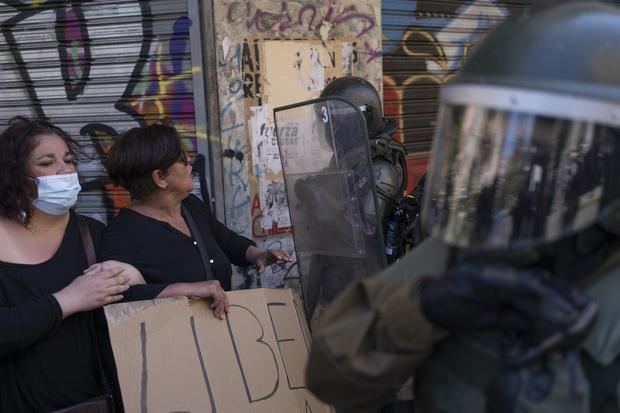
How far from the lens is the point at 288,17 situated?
5047mm

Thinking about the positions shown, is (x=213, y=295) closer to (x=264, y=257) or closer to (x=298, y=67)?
(x=264, y=257)

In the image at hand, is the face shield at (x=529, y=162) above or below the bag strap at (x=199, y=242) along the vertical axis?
above

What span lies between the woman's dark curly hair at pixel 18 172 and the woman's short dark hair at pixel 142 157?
Result: 0.40 metres

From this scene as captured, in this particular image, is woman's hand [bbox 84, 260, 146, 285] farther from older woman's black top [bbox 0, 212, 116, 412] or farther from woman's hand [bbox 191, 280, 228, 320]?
woman's hand [bbox 191, 280, 228, 320]

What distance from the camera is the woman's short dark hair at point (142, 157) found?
9.95 ft

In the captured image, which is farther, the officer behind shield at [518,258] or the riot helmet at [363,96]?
the riot helmet at [363,96]

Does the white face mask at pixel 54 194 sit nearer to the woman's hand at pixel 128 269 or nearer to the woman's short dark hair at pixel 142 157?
the woman's hand at pixel 128 269

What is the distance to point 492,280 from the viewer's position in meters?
1.20

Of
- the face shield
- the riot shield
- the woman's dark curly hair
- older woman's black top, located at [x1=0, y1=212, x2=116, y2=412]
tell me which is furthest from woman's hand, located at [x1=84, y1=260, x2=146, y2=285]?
the face shield

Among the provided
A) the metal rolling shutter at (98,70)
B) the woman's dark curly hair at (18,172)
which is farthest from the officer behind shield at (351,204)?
the metal rolling shutter at (98,70)

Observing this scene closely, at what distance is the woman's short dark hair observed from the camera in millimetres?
3033

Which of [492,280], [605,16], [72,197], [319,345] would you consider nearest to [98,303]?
Result: [72,197]

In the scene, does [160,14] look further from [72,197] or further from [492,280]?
[492,280]

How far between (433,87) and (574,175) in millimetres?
5218
